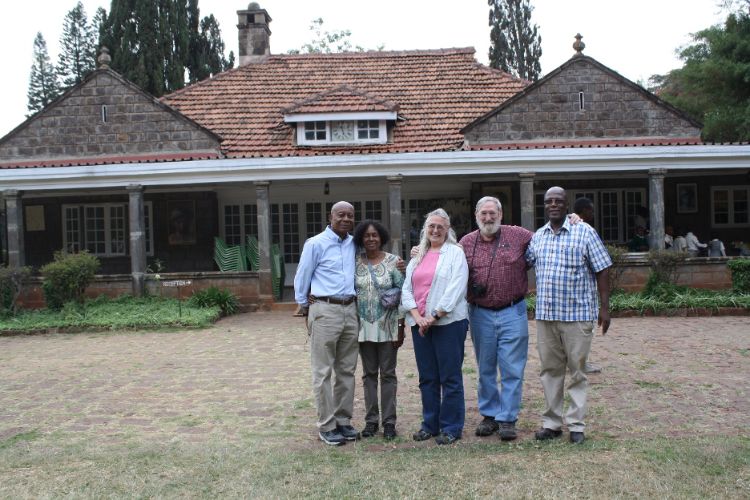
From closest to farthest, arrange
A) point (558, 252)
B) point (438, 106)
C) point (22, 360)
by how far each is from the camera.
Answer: point (558, 252)
point (22, 360)
point (438, 106)

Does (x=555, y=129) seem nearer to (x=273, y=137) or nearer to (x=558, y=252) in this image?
(x=273, y=137)

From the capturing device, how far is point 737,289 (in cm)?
1369

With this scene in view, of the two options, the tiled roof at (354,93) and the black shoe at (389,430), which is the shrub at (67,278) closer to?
the tiled roof at (354,93)

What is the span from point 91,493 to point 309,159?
10.8 m

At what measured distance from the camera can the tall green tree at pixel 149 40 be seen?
28922 millimetres

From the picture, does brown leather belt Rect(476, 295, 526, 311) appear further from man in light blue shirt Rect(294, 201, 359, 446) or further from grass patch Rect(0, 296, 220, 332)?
grass patch Rect(0, 296, 220, 332)

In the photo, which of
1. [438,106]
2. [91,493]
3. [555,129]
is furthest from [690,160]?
[91,493]

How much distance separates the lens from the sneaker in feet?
18.2

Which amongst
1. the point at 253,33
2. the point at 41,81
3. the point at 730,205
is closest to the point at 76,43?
the point at 41,81

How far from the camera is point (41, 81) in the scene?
3919cm

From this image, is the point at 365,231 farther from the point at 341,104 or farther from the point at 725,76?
the point at 725,76

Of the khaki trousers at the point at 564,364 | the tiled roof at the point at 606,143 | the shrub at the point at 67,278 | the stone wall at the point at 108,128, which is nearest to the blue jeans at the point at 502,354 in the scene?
the khaki trousers at the point at 564,364

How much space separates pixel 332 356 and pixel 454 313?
101 centimetres

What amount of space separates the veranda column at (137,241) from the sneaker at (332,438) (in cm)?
1028
